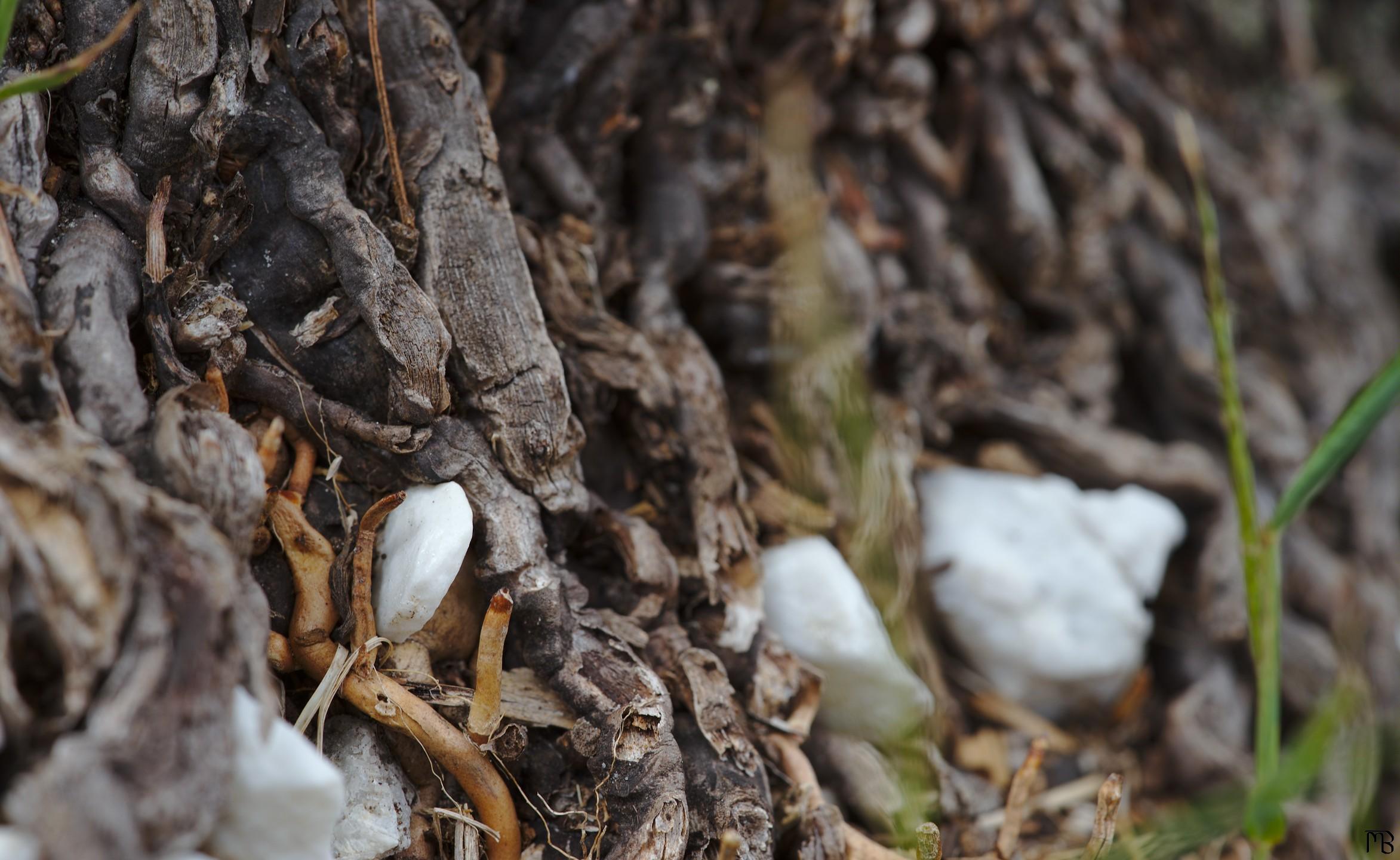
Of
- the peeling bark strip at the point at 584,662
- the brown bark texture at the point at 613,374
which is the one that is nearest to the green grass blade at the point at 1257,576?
the brown bark texture at the point at 613,374

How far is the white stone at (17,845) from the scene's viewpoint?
1.75ft

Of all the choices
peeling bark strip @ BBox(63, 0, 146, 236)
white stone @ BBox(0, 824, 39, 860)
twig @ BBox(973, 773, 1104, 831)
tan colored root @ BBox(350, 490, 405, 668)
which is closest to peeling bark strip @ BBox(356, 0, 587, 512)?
tan colored root @ BBox(350, 490, 405, 668)

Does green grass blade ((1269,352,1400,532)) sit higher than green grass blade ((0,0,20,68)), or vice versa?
green grass blade ((0,0,20,68))

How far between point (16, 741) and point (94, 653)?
0.23 feet

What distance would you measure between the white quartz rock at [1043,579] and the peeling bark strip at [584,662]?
1.82 feet

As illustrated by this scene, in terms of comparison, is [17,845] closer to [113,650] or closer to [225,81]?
[113,650]

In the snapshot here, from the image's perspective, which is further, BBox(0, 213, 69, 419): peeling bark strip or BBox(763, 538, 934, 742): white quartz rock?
BBox(763, 538, 934, 742): white quartz rock

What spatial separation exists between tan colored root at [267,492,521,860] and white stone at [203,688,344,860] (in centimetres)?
15

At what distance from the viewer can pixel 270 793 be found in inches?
24.9

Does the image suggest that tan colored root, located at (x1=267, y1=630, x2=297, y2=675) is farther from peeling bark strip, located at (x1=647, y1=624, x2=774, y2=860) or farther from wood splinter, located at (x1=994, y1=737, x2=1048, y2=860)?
wood splinter, located at (x1=994, y1=737, x2=1048, y2=860)

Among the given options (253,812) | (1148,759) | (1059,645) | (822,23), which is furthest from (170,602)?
(1148,759)

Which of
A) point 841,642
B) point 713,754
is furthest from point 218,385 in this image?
point 841,642

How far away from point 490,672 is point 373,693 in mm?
101

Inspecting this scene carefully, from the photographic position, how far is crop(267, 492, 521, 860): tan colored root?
812mm
